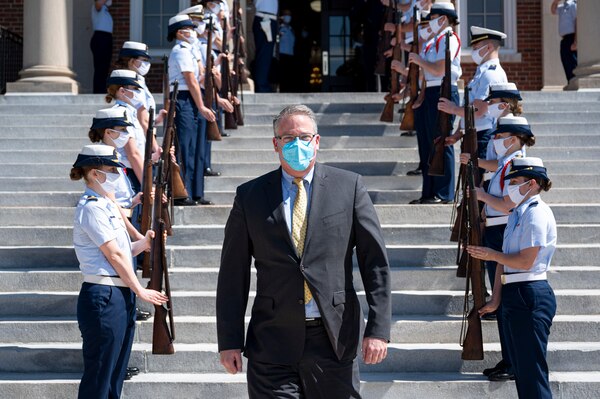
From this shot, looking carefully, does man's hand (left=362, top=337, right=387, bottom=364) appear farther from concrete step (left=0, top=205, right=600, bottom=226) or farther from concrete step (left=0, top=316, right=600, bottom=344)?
concrete step (left=0, top=205, right=600, bottom=226)

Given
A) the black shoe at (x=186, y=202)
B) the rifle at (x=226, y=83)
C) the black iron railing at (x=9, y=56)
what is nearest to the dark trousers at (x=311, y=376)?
the black shoe at (x=186, y=202)

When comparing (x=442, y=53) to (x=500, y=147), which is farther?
(x=442, y=53)

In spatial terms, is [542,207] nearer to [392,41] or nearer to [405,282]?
[405,282]

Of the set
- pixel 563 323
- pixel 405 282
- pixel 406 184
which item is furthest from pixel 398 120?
pixel 563 323

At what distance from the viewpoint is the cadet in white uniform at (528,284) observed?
6.13 metres

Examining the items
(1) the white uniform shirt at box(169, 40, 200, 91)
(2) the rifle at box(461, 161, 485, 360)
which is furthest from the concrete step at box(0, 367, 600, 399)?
(1) the white uniform shirt at box(169, 40, 200, 91)

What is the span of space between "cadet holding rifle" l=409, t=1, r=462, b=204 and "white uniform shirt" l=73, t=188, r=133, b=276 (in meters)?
3.89

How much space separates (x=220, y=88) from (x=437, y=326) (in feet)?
15.8

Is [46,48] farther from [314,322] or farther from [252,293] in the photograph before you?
[314,322]

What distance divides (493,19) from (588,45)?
13.1ft

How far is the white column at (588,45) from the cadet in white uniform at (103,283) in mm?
9043

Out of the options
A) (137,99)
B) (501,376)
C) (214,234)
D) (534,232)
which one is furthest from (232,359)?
(214,234)

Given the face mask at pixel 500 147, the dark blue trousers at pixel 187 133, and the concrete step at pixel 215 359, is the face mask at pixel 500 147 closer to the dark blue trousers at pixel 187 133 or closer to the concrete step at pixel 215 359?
the concrete step at pixel 215 359

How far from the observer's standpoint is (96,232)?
20.1 feet
